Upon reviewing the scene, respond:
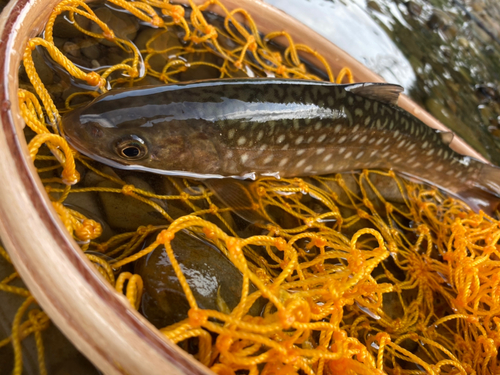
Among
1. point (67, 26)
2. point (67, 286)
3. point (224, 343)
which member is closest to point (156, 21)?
point (67, 26)

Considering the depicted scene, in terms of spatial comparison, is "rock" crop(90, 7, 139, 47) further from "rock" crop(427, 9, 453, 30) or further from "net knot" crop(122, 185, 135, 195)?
"rock" crop(427, 9, 453, 30)

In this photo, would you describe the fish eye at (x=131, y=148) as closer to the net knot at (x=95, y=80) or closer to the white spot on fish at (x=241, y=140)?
the net knot at (x=95, y=80)

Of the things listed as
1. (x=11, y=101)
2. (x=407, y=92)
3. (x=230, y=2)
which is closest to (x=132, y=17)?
(x=230, y=2)

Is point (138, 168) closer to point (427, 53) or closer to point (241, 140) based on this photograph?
point (241, 140)

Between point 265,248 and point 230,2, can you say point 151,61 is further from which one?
point 265,248

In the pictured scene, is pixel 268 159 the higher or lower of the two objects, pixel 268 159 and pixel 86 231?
the higher

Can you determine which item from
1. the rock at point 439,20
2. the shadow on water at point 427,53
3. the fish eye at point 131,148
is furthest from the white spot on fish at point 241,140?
the rock at point 439,20
